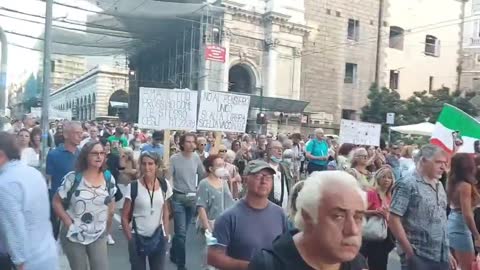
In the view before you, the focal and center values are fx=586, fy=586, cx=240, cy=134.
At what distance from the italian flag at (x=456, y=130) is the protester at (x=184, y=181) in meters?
3.06

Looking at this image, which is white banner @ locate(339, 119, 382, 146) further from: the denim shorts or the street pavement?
the denim shorts

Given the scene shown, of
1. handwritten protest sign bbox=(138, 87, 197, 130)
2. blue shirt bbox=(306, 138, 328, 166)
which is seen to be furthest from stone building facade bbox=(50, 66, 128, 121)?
handwritten protest sign bbox=(138, 87, 197, 130)

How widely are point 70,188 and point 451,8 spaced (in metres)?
49.3

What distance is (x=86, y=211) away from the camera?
4.69m

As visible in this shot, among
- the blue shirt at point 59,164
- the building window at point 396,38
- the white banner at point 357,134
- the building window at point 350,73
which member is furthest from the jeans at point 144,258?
the building window at point 396,38

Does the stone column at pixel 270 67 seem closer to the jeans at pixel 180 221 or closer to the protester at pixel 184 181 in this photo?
the protester at pixel 184 181

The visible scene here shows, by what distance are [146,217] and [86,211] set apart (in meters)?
0.65

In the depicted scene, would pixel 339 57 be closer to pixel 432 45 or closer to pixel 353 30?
pixel 353 30

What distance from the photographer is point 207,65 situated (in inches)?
1324

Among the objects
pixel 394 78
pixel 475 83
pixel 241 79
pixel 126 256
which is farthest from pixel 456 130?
pixel 475 83

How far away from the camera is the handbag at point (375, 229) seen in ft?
18.5

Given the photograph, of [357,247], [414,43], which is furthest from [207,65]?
[357,247]

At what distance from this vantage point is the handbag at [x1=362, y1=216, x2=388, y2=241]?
18.5 feet

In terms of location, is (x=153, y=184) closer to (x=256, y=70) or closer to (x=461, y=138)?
(x=461, y=138)
